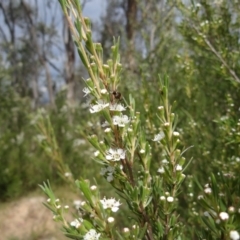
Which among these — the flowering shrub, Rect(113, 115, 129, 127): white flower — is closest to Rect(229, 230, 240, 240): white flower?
the flowering shrub

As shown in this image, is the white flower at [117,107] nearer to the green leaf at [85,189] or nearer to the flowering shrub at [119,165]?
the flowering shrub at [119,165]

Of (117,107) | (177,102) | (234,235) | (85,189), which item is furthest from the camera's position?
(177,102)

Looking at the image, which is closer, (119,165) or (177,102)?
(119,165)

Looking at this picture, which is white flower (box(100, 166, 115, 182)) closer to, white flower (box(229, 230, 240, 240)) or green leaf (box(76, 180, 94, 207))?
green leaf (box(76, 180, 94, 207))

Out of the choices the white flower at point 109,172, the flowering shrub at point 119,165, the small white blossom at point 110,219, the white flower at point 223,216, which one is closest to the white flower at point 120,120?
the flowering shrub at point 119,165

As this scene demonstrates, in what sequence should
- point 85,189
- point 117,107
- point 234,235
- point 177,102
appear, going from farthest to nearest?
point 177,102 < point 117,107 < point 85,189 < point 234,235

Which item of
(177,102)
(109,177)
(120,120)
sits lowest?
(177,102)

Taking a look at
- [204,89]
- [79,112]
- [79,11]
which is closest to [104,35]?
[79,112]

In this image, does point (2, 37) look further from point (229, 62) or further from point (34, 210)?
point (229, 62)

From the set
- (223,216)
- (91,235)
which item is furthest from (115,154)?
(223,216)

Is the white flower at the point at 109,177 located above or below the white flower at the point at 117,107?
below

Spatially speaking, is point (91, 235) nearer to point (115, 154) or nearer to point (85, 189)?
point (85, 189)
